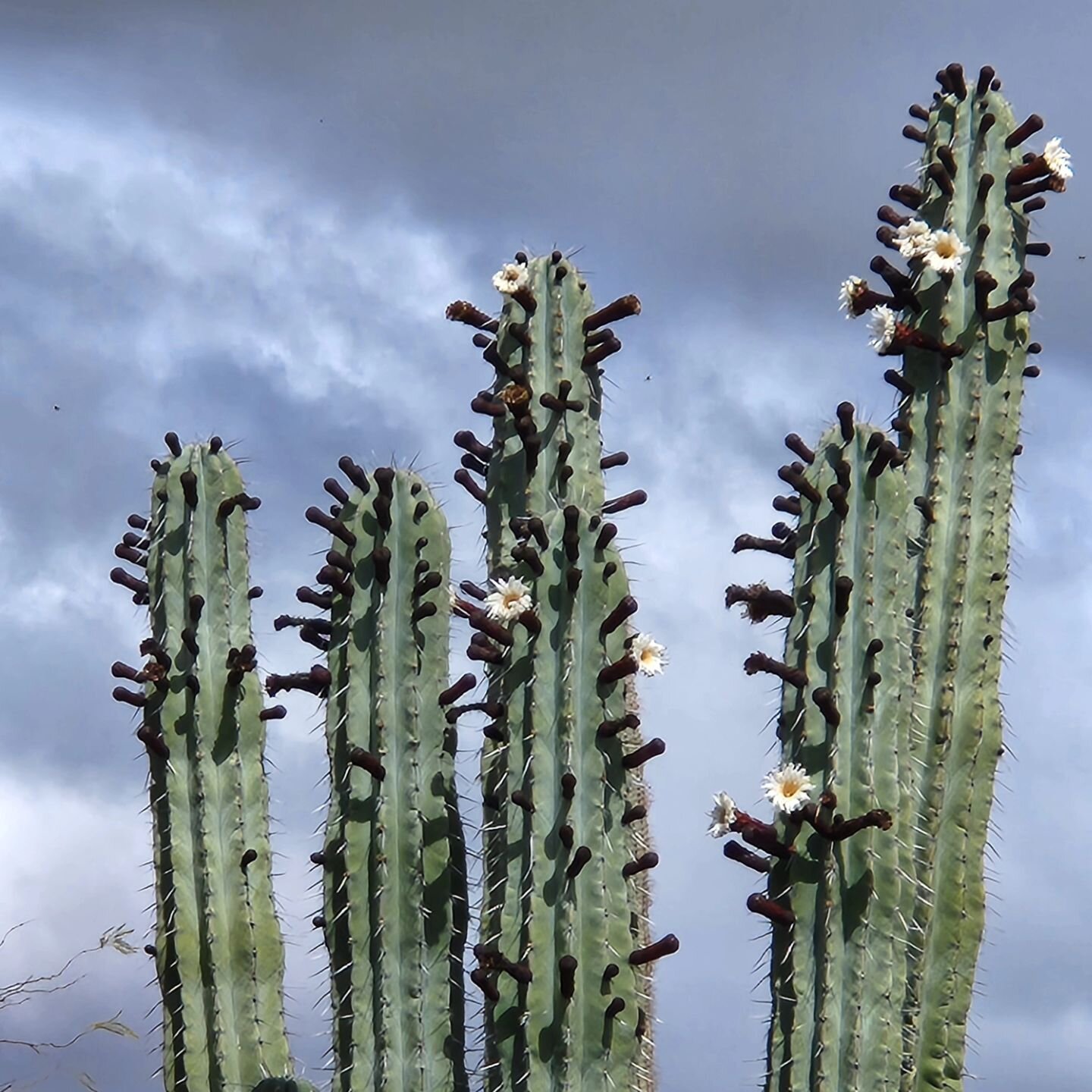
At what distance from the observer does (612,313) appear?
21.9 ft

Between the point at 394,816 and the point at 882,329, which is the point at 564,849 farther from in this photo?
the point at 882,329

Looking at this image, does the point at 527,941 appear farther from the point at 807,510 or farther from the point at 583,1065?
the point at 807,510

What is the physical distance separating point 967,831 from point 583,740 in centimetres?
191

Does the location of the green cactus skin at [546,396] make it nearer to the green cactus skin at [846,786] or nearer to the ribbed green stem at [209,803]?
the ribbed green stem at [209,803]

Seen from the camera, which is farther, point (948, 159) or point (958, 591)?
point (948, 159)

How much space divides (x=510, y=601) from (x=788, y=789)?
99 cm

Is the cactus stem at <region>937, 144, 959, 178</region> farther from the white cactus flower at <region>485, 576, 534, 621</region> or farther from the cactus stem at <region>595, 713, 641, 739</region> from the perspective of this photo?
the cactus stem at <region>595, 713, 641, 739</region>

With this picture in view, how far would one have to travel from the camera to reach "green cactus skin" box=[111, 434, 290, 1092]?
6305 millimetres

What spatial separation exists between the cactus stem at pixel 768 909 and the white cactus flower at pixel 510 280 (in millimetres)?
2470

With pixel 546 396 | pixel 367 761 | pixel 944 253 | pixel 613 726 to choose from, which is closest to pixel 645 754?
pixel 613 726

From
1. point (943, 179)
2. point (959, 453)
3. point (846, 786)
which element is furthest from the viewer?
point (943, 179)

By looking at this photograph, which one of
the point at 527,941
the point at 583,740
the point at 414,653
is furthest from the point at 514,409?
the point at 527,941

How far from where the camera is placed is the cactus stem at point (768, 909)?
526 cm

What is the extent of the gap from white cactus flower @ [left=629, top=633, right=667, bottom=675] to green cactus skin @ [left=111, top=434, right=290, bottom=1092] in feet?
5.36
